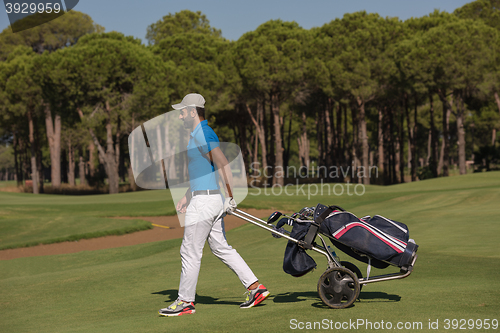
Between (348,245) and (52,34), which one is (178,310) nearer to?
(348,245)

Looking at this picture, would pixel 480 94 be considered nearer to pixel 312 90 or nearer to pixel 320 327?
pixel 312 90

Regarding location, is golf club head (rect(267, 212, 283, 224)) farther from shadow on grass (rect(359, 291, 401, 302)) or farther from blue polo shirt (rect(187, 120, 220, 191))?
shadow on grass (rect(359, 291, 401, 302))

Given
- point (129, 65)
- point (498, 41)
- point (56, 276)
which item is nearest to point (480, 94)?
point (498, 41)

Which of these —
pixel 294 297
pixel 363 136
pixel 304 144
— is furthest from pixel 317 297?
pixel 304 144

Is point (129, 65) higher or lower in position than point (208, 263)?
higher

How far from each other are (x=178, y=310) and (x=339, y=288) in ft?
5.88

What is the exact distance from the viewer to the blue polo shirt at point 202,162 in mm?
5523

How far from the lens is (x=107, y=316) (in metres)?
5.88

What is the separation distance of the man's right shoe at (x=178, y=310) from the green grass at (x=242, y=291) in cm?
10

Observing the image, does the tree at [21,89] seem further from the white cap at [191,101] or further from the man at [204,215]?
the man at [204,215]

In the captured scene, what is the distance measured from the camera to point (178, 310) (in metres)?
5.46

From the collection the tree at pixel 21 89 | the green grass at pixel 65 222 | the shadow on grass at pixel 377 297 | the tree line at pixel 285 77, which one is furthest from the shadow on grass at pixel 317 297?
the tree at pixel 21 89

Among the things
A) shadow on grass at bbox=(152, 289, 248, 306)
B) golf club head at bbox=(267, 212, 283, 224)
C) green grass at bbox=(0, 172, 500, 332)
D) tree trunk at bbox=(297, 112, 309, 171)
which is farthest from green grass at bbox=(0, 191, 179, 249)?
tree trunk at bbox=(297, 112, 309, 171)

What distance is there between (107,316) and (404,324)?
11.4 ft
